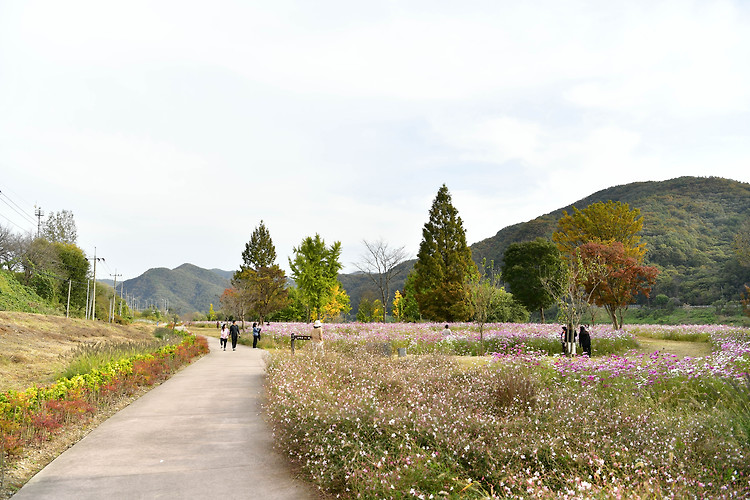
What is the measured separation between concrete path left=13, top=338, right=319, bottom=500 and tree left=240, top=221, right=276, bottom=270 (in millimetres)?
58081

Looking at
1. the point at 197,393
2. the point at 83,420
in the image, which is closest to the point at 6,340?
the point at 197,393

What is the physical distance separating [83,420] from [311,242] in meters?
31.4

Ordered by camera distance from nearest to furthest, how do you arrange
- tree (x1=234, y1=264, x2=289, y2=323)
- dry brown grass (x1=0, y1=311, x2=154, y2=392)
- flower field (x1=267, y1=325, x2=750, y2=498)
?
flower field (x1=267, y1=325, x2=750, y2=498), dry brown grass (x1=0, y1=311, x2=154, y2=392), tree (x1=234, y1=264, x2=289, y2=323)

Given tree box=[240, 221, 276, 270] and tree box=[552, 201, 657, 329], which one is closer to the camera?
tree box=[552, 201, 657, 329]

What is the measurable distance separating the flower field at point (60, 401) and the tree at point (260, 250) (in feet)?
182

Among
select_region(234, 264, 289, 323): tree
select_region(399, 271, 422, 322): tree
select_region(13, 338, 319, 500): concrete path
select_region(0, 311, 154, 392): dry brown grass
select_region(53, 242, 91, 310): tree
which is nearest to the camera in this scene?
select_region(13, 338, 319, 500): concrete path

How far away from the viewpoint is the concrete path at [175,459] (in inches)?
191

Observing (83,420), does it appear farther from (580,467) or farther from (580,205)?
(580,205)

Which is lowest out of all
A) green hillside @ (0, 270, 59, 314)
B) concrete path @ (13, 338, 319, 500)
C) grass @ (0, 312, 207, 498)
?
concrete path @ (13, 338, 319, 500)

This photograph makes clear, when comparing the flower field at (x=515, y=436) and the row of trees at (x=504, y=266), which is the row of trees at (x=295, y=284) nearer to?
the row of trees at (x=504, y=266)

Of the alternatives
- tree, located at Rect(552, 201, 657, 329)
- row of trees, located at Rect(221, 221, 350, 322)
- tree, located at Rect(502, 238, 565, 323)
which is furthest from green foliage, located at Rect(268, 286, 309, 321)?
tree, located at Rect(552, 201, 657, 329)

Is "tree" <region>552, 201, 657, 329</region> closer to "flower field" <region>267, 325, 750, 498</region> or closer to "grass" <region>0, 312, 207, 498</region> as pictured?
"flower field" <region>267, 325, 750, 498</region>

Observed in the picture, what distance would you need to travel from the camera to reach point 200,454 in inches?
243

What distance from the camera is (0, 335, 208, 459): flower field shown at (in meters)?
6.21
